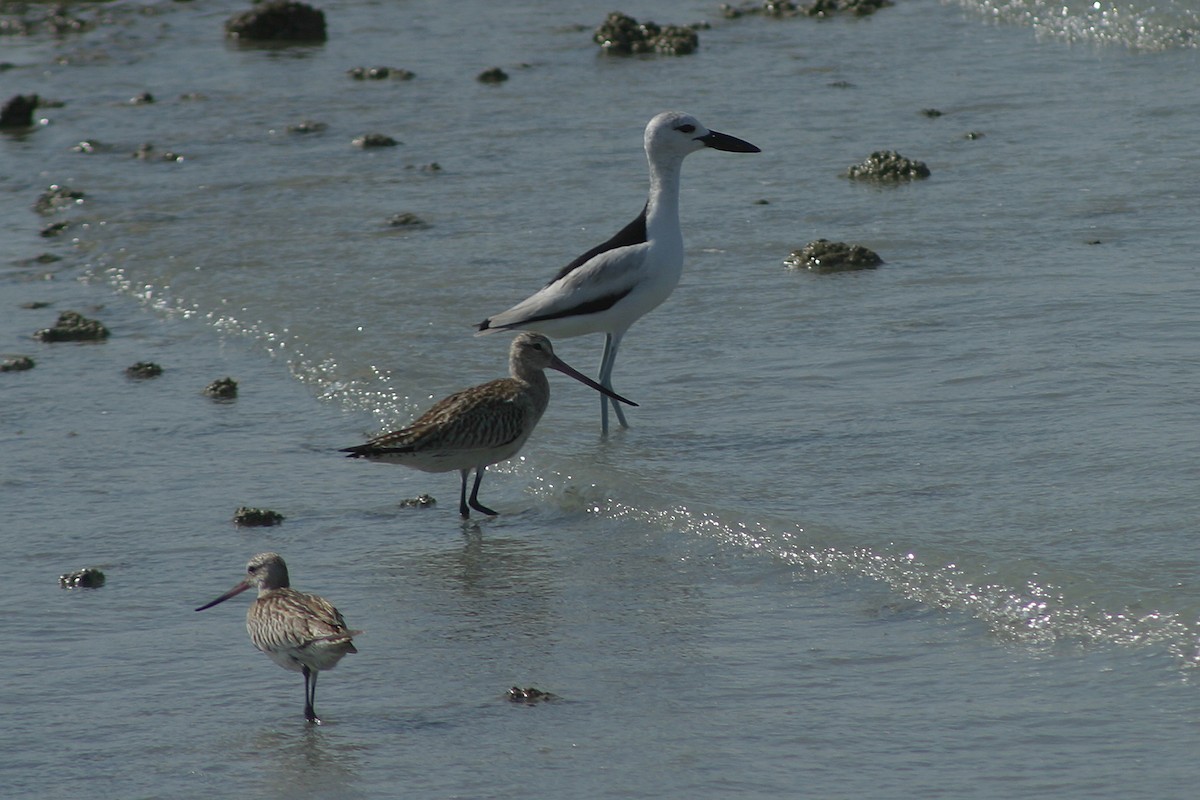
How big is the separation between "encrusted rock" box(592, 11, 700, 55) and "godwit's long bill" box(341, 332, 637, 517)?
10769 mm

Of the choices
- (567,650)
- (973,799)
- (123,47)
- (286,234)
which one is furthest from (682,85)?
(973,799)

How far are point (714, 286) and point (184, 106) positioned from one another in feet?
28.1

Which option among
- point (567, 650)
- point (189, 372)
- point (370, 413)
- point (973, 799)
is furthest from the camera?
point (189, 372)

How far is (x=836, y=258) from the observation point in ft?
34.0

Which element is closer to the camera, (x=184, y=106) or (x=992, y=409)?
(x=992, y=409)

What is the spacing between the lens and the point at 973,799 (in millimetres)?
4684

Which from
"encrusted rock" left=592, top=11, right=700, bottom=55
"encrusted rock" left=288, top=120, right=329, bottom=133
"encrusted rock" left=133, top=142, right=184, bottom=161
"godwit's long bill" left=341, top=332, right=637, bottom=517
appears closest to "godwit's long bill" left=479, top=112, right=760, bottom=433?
"godwit's long bill" left=341, top=332, right=637, bottom=517

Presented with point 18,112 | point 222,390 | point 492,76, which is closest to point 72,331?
point 222,390

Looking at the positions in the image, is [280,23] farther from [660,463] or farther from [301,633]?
[301,633]

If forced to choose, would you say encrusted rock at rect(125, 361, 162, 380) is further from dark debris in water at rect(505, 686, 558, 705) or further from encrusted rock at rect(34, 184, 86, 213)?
encrusted rock at rect(34, 184, 86, 213)

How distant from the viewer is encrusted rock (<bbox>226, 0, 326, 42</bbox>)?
2036 centimetres

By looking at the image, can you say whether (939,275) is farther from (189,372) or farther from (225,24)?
(225,24)

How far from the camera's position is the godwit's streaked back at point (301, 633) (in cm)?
525

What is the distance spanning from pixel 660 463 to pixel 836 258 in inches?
117
